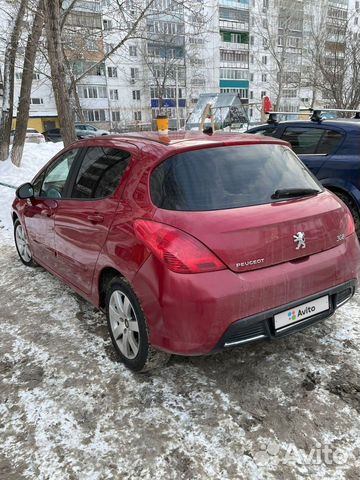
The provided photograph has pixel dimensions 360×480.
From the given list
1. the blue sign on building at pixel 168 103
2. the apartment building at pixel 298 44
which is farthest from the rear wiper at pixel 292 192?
the blue sign on building at pixel 168 103

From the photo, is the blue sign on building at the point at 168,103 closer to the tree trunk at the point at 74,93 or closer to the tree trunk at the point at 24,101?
the tree trunk at the point at 74,93

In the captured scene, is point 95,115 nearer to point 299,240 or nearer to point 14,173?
point 14,173

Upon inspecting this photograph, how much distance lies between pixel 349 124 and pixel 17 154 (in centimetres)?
1022

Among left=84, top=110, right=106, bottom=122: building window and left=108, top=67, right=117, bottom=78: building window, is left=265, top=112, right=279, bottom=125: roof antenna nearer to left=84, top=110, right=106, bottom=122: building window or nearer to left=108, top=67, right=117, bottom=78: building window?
left=84, top=110, right=106, bottom=122: building window

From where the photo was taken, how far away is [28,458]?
2209 millimetres

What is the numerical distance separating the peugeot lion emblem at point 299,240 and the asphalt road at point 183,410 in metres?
0.93

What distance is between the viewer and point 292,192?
2777mm

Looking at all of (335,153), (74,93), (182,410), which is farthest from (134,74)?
(182,410)

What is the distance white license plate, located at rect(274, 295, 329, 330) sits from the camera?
99.0 inches

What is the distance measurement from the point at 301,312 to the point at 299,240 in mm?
472

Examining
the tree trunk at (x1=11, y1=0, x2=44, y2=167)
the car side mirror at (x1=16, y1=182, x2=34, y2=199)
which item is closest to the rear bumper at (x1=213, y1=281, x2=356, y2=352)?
the car side mirror at (x1=16, y1=182, x2=34, y2=199)

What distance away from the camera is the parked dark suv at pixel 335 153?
17.1 ft

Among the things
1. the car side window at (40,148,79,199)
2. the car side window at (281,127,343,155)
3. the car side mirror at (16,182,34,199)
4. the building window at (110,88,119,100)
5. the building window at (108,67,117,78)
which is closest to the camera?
the car side window at (40,148,79,199)

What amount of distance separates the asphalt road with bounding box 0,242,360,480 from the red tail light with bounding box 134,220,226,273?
3.03ft
